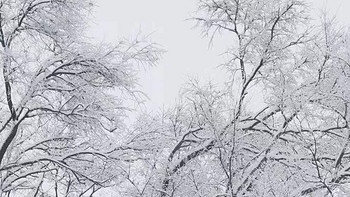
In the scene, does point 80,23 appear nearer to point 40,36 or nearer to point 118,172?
point 40,36

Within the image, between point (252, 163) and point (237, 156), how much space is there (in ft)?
1.01

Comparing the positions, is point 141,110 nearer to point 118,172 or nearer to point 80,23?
point 118,172

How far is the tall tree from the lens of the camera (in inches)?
330

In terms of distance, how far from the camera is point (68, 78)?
29.9 ft

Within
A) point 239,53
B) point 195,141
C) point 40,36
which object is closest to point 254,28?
point 239,53

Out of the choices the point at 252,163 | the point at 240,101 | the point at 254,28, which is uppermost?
the point at 254,28

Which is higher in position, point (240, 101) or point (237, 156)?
point (240, 101)

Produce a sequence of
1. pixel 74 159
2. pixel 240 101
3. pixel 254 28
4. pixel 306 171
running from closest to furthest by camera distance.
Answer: pixel 306 171 < pixel 74 159 < pixel 240 101 < pixel 254 28

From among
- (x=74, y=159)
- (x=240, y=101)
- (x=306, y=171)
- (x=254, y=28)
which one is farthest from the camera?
(x=254, y=28)

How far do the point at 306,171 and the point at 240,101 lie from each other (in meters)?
2.00

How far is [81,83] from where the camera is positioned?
9008 mm

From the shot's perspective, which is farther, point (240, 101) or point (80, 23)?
point (240, 101)

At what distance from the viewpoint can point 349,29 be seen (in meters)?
9.58

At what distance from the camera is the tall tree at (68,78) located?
838 centimetres
